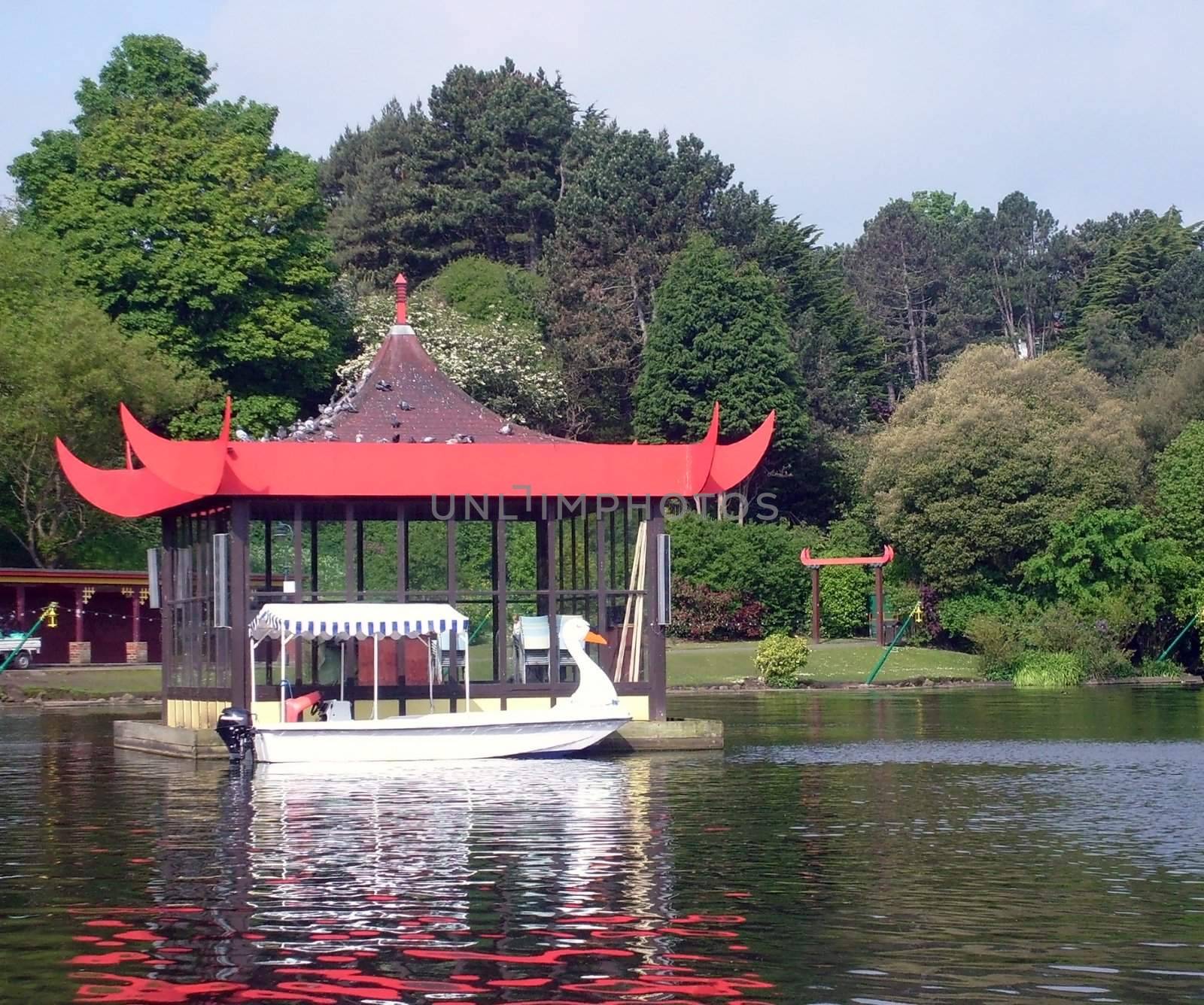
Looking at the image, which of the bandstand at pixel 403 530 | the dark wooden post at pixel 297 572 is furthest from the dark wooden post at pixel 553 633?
the dark wooden post at pixel 297 572

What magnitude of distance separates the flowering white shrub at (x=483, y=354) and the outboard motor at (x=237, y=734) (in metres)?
46.1

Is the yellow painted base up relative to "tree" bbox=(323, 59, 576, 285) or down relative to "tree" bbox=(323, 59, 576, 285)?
down

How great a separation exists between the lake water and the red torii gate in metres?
35.6

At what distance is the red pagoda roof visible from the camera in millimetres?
30609

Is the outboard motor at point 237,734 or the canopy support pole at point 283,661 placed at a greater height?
the canopy support pole at point 283,661

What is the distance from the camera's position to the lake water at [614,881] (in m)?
13.6

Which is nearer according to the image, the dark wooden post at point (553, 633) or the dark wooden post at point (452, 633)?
the dark wooden post at point (452, 633)

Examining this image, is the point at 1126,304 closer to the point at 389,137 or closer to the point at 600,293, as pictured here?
the point at 600,293

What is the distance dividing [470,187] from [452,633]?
72597mm

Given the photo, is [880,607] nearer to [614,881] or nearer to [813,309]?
[813,309]

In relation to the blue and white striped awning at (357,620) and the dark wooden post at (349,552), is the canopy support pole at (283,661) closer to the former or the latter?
the blue and white striped awning at (357,620)

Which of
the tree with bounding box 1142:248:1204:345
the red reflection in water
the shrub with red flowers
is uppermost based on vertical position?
the tree with bounding box 1142:248:1204:345

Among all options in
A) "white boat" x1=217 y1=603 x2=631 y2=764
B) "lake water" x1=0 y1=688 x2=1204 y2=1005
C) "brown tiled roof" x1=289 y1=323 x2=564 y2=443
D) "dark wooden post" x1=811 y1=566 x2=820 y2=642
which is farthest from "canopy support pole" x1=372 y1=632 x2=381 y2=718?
"dark wooden post" x1=811 y1=566 x2=820 y2=642

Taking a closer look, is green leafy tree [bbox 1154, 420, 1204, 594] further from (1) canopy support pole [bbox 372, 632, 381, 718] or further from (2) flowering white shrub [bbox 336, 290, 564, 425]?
(1) canopy support pole [bbox 372, 632, 381, 718]
